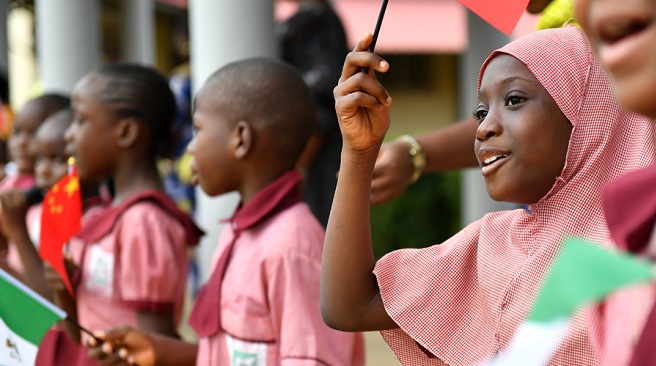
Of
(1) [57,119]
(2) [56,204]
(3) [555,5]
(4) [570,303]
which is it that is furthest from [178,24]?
(4) [570,303]

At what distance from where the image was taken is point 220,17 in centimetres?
411

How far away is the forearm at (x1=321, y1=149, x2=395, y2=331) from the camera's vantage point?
7.25 feet

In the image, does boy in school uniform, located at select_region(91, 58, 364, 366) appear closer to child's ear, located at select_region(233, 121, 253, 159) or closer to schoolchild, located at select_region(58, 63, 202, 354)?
child's ear, located at select_region(233, 121, 253, 159)

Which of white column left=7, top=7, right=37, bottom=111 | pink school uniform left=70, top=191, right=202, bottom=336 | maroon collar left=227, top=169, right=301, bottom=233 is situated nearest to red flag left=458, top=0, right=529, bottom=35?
maroon collar left=227, top=169, right=301, bottom=233

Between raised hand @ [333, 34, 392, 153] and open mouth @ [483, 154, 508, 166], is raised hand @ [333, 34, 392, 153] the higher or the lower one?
the higher one

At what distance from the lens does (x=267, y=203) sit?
9.82ft

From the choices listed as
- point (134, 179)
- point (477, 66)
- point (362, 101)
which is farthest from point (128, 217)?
point (477, 66)

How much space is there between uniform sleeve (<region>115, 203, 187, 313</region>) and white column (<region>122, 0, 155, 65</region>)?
645 centimetres

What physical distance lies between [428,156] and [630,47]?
1695mm

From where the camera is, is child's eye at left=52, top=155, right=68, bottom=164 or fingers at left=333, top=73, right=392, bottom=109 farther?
child's eye at left=52, top=155, right=68, bottom=164

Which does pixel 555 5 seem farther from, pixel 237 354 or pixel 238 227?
pixel 237 354

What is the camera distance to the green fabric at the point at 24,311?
2.61 metres

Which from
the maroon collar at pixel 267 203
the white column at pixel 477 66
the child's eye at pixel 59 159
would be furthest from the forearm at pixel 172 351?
the white column at pixel 477 66

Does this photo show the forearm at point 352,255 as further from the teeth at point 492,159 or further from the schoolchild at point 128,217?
the schoolchild at point 128,217
